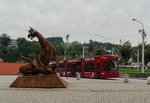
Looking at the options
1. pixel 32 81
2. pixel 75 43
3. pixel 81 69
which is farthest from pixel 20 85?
pixel 75 43

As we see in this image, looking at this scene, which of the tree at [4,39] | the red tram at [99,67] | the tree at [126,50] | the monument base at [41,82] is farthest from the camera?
the tree at [4,39]

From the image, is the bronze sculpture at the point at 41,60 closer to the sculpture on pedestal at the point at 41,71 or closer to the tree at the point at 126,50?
the sculpture on pedestal at the point at 41,71

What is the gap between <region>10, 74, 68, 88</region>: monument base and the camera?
23.9 metres

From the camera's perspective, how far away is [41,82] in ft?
78.8

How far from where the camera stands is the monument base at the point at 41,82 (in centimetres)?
2386

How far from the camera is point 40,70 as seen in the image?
24.5 metres

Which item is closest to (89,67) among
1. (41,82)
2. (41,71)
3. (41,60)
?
(41,60)

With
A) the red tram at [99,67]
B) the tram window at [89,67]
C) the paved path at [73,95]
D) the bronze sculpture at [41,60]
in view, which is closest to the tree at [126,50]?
the red tram at [99,67]

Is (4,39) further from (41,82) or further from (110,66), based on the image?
(41,82)

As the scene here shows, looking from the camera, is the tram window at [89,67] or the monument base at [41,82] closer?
the monument base at [41,82]

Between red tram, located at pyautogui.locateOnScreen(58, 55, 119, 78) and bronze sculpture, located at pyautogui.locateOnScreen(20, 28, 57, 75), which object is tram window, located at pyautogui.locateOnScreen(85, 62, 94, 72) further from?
bronze sculpture, located at pyautogui.locateOnScreen(20, 28, 57, 75)

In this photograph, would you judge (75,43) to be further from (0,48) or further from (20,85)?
(20,85)

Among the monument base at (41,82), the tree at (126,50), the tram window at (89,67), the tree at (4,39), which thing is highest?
the tree at (4,39)

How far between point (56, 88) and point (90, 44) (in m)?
124
